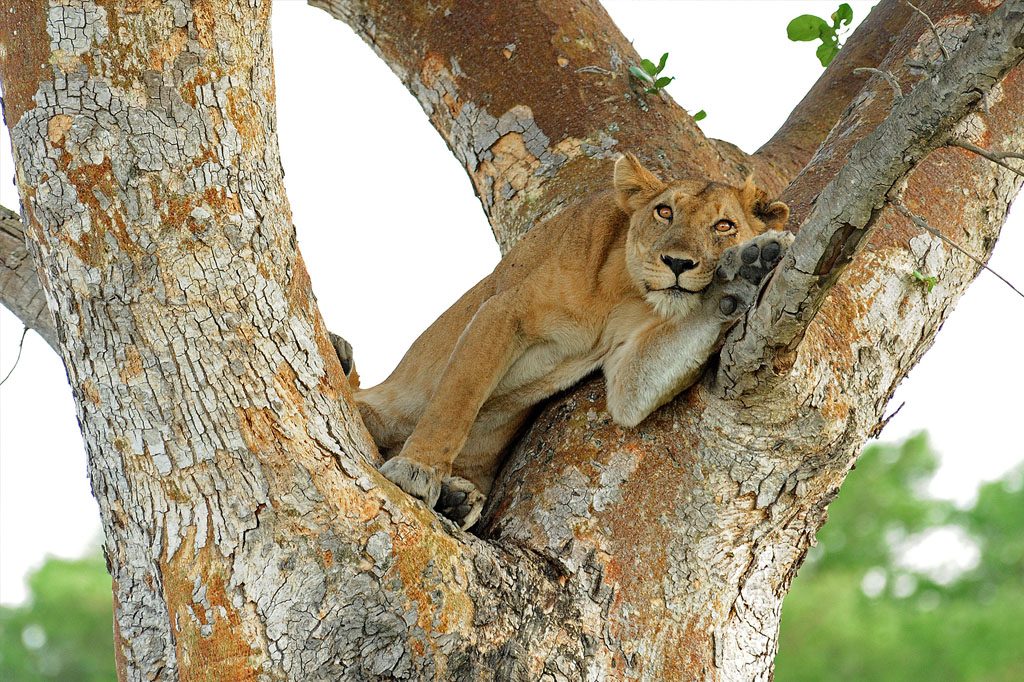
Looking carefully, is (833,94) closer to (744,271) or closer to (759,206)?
(759,206)

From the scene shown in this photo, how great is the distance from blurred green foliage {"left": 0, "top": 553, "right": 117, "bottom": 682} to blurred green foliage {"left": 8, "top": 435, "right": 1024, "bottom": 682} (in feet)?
0.04

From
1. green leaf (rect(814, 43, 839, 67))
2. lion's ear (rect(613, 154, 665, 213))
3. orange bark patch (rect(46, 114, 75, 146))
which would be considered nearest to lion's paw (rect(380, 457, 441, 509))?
lion's ear (rect(613, 154, 665, 213))

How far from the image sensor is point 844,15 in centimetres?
522

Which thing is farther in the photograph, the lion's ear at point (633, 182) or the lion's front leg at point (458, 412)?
the lion's ear at point (633, 182)

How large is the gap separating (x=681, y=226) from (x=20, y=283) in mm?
2732

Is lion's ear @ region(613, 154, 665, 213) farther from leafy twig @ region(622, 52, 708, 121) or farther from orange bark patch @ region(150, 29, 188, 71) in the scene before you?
orange bark patch @ region(150, 29, 188, 71)

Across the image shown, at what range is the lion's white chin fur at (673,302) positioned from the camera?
4016mm

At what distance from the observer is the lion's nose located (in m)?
4.04

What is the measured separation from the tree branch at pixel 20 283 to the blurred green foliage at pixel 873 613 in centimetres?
1066

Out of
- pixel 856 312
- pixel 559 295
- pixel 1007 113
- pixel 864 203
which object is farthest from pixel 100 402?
pixel 1007 113

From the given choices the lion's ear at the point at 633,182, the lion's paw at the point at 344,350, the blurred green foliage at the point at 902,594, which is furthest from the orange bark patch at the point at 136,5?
the blurred green foliage at the point at 902,594

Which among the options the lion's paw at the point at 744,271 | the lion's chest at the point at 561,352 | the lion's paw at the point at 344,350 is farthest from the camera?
the lion's paw at the point at 344,350

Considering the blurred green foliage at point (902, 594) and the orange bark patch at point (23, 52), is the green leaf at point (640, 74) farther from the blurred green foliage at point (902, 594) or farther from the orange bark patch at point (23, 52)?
the blurred green foliage at point (902, 594)

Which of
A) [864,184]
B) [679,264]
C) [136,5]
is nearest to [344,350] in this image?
[679,264]
